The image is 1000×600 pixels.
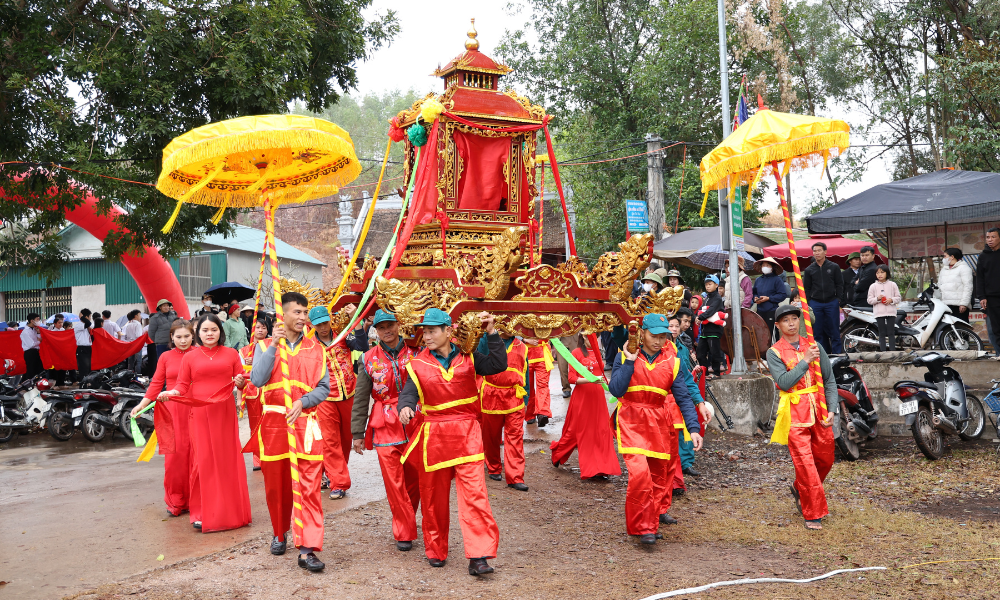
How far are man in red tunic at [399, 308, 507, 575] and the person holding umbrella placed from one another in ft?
23.2

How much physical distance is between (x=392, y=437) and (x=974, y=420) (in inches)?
253

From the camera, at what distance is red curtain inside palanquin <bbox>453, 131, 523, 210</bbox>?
7668 millimetres

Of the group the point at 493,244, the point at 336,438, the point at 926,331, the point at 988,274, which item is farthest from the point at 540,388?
the point at 926,331

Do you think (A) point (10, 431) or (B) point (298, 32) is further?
(A) point (10, 431)

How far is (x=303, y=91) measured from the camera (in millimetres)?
9727

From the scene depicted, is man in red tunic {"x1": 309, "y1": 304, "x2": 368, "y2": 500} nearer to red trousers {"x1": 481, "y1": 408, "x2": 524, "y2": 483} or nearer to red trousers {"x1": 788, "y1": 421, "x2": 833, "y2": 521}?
red trousers {"x1": 481, "y1": 408, "x2": 524, "y2": 483}

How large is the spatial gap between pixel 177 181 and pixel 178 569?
267 cm

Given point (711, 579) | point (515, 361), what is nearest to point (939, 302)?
point (515, 361)

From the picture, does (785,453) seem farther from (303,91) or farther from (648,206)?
(648,206)

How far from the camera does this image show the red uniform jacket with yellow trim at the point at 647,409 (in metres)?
5.50

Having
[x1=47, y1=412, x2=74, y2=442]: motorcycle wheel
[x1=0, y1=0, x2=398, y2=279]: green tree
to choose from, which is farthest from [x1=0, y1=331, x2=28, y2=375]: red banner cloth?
[x1=0, y1=0, x2=398, y2=279]: green tree

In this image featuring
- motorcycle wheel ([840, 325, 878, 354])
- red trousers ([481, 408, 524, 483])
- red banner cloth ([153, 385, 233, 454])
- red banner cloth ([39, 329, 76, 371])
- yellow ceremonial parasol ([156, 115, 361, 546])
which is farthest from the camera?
red banner cloth ([39, 329, 76, 371])

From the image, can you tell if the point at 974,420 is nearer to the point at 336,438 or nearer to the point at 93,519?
the point at 336,438

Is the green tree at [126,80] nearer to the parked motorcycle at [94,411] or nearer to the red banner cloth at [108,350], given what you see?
the parked motorcycle at [94,411]
